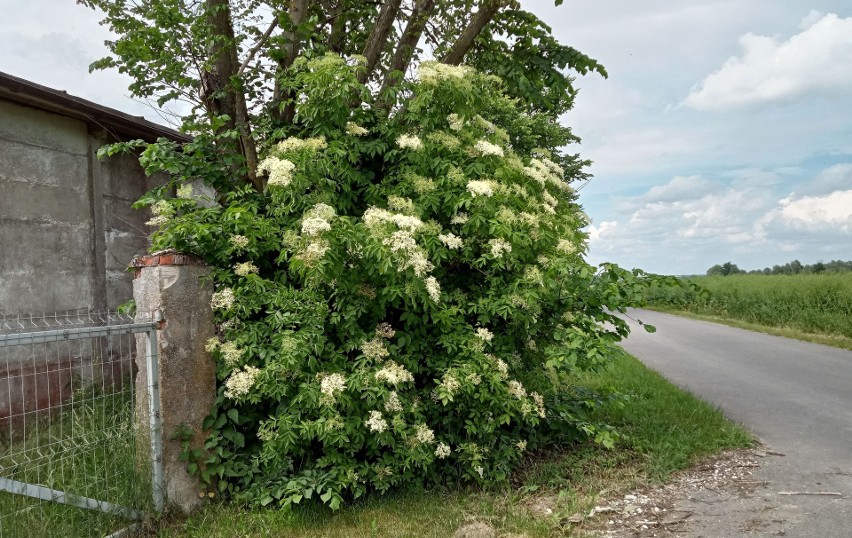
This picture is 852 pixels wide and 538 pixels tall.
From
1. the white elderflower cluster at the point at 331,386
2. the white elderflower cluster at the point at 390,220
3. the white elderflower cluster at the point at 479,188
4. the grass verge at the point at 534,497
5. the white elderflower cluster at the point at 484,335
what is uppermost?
the white elderflower cluster at the point at 479,188

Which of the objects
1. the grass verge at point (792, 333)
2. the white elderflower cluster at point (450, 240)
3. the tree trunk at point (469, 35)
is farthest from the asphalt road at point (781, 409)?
the tree trunk at point (469, 35)

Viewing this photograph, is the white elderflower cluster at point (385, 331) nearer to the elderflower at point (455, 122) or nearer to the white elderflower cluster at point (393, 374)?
the white elderflower cluster at point (393, 374)

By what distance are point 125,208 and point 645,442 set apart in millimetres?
7235

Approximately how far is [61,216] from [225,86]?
2682mm

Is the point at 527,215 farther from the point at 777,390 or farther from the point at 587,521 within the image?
the point at 777,390

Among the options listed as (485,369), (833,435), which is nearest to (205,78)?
(485,369)

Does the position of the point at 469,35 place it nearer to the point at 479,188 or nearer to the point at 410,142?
the point at 410,142

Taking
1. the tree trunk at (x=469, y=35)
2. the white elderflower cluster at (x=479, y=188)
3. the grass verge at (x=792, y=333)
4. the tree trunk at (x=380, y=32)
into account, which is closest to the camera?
the white elderflower cluster at (x=479, y=188)

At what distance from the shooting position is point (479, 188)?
4.77 metres

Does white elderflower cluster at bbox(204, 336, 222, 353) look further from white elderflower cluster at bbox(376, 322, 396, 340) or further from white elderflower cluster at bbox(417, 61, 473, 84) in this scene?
white elderflower cluster at bbox(417, 61, 473, 84)

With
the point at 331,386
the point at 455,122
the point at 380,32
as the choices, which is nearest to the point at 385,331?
the point at 331,386

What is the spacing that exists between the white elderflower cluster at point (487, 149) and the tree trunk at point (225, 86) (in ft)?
8.23

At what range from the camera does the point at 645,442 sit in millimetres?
5934

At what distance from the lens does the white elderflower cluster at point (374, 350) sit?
465cm
